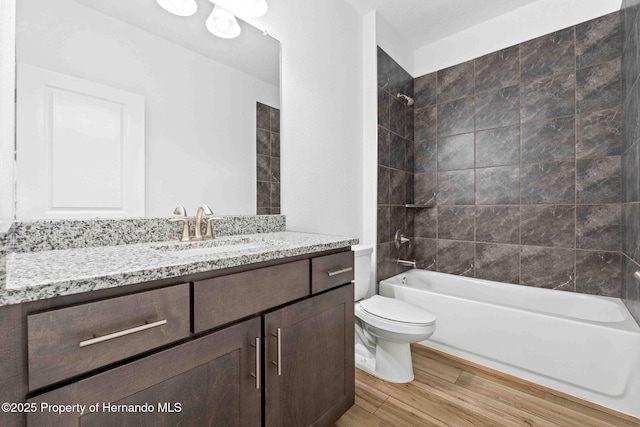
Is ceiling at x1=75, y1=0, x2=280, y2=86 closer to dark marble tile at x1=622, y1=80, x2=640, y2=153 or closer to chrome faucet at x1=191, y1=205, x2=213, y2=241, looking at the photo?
chrome faucet at x1=191, y1=205, x2=213, y2=241

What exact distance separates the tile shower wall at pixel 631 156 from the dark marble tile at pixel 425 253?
4.18ft

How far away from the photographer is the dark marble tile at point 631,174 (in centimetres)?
149

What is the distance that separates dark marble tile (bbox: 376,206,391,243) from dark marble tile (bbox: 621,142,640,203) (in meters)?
1.46

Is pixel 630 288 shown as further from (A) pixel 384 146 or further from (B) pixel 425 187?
(A) pixel 384 146

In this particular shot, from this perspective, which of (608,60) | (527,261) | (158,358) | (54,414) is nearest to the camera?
(54,414)

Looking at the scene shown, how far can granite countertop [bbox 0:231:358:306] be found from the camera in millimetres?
544

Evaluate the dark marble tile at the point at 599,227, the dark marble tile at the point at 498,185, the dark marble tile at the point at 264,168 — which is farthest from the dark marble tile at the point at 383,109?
the dark marble tile at the point at 599,227

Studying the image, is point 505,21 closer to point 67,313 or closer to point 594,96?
point 594,96

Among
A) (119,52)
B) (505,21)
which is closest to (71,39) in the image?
(119,52)

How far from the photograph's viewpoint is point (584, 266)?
2.03 meters

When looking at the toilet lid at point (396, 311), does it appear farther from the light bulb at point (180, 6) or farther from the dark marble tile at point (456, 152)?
the light bulb at point (180, 6)

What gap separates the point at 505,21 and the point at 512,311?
234cm

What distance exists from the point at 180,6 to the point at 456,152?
7.76 ft

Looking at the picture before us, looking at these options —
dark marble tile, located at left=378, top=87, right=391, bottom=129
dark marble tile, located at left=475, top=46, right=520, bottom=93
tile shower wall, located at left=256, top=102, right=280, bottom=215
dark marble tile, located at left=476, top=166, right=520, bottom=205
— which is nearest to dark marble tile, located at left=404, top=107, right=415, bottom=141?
dark marble tile, located at left=378, top=87, right=391, bottom=129
